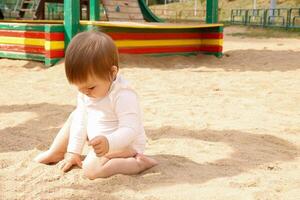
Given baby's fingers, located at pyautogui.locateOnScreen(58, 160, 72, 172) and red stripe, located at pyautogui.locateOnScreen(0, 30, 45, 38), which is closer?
baby's fingers, located at pyautogui.locateOnScreen(58, 160, 72, 172)

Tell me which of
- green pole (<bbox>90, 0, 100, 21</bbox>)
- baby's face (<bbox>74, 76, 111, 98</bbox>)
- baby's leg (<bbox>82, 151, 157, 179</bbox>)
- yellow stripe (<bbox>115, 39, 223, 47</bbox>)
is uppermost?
green pole (<bbox>90, 0, 100, 21</bbox>)

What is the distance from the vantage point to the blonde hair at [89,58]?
1999mm

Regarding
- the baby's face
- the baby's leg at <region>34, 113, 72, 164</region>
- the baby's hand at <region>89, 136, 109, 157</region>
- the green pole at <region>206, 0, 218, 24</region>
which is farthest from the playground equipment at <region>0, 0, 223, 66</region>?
the baby's hand at <region>89, 136, 109, 157</region>

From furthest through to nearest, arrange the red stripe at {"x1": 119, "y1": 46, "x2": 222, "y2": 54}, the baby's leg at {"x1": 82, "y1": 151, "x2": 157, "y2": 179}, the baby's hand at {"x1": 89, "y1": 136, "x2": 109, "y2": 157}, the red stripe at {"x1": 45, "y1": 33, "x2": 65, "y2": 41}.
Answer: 1. the red stripe at {"x1": 119, "y1": 46, "x2": 222, "y2": 54}
2. the red stripe at {"x1": 45, "y1": 33, "x2": 65, "y2": 41}
3. the baby's leg at {"x1": 82, "y1": 151, "x2": 157, "y2": 179}
4. the baby's hand at {"x1": 89, "y1": 136, "x2": 109, "y2": 157}

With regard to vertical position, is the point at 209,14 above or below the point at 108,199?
above

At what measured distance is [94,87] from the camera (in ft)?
6.92

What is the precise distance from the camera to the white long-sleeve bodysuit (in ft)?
7.00

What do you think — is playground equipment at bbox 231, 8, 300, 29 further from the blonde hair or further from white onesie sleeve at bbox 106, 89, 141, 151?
the blonde hair

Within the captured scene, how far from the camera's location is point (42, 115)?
12.2ft

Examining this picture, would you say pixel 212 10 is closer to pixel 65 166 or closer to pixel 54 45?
pixel 54 45

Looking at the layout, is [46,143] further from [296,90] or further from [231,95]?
[296,90]

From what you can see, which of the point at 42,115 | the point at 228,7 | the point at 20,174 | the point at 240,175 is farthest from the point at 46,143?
the point at 228,7

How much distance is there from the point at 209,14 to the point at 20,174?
6.90 meters

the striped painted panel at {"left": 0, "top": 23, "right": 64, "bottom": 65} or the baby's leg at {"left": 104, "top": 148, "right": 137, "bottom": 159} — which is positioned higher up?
the striped painted panel at {"left": 0, "top": 23, "right": 64, "bottom": 65}
